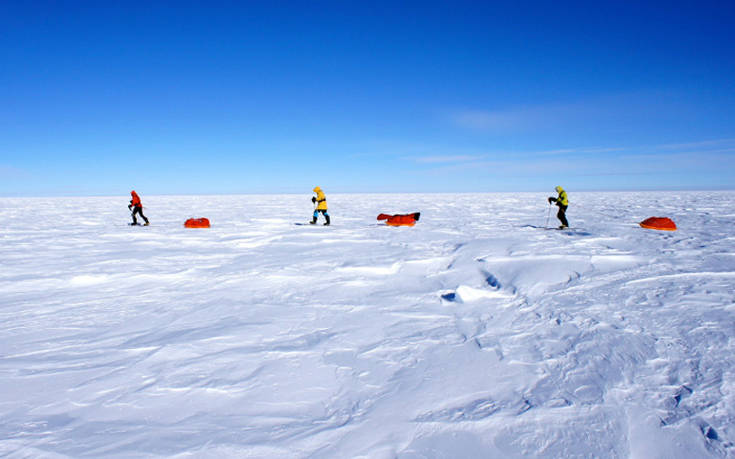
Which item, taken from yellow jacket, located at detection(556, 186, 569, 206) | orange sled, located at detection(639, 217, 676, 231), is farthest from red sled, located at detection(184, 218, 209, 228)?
orange sled, located at detection(639, 217, 676, 231)

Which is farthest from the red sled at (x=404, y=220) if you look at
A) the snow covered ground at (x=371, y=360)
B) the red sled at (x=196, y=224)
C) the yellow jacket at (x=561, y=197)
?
the snow covered ground at (x=371, y=360)

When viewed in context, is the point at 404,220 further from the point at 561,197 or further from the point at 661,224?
the point at 661,224

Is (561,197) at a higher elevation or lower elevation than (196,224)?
higher

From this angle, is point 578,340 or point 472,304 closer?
point 578,340

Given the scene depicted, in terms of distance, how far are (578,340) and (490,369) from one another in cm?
93

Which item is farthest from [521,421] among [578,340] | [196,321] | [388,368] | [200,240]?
[200,240]

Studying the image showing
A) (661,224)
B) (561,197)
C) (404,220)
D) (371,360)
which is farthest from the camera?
(404,220)

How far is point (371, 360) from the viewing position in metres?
2.79

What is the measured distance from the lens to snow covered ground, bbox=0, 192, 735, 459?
1.94m

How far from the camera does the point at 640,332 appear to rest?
316 centimetres

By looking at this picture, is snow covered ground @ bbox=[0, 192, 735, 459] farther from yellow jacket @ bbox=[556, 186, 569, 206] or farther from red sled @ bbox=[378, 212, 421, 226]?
red sled @ bbox=[378, 212, 421, 226]

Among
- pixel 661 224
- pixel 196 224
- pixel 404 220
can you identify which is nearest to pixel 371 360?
pixel 404 220

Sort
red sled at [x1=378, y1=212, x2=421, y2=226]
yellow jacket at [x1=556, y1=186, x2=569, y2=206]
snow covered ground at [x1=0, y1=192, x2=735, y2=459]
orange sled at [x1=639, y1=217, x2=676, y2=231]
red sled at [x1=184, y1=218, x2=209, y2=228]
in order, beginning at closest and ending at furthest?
snow covered ground at [x1=0, y1=192, x2=735, y2=459] → orange sled at [x1=639, y1=217, x2=676, y2=231] → yellow jacket at [x1=556, y1=186, x2=569, y2=206] → red sled at [x1=184, y1=218, x2=209, y2=228] → red sled at [x1=378, y1=212, x2=421, y2=226]

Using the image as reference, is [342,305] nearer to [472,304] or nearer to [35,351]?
[472,304]
